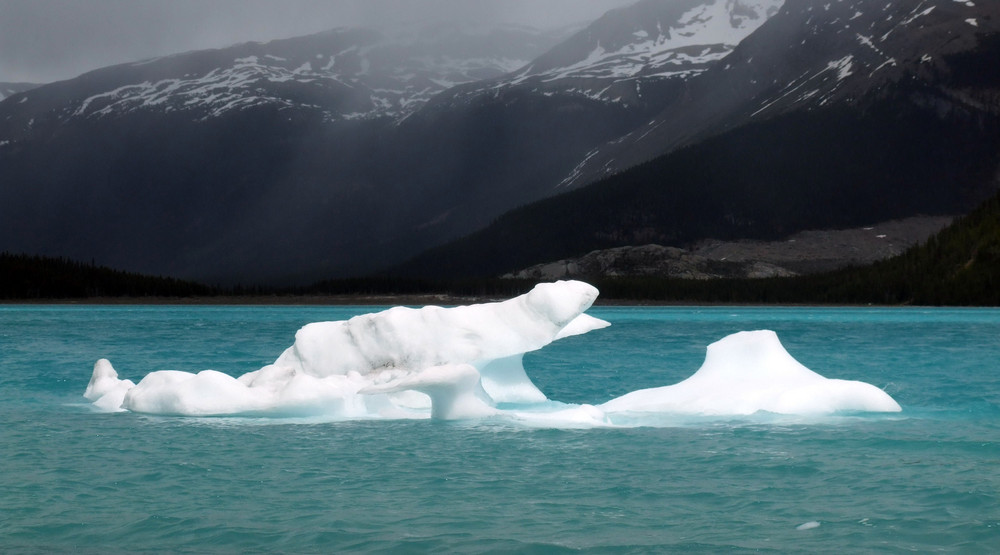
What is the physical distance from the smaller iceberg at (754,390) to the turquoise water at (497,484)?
27.4 inches

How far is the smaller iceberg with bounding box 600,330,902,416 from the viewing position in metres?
26.2

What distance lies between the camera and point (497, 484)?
1828 centimetres

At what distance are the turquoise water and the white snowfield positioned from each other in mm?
667

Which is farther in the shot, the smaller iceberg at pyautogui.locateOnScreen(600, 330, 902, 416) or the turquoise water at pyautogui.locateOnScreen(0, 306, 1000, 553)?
the smaller iceberg at pyautogui.locateOnScreen(600, 330, 902, 416)

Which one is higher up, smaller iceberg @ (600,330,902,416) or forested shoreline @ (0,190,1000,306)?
forested shoreline @ (0,190,1000,306)

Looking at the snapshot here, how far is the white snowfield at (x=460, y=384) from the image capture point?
2541 cm

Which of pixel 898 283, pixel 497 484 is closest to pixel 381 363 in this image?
pixel 497 484

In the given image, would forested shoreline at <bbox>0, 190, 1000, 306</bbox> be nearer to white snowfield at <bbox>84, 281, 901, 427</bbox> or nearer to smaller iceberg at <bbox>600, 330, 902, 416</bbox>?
smaller iceberg at <bbox>600, 330, 902, 416</bbox>

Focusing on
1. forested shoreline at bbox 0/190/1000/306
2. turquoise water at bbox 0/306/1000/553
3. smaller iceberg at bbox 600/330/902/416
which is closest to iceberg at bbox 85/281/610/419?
turquoise water at bbox 0/306/1000/553

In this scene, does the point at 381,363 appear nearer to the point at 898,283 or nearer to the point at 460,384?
the point at 460,384

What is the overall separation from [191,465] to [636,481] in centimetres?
768

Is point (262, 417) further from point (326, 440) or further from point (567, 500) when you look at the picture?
point (567, 500)

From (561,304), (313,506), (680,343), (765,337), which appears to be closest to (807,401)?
(765,337)

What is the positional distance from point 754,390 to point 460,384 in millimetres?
7308
